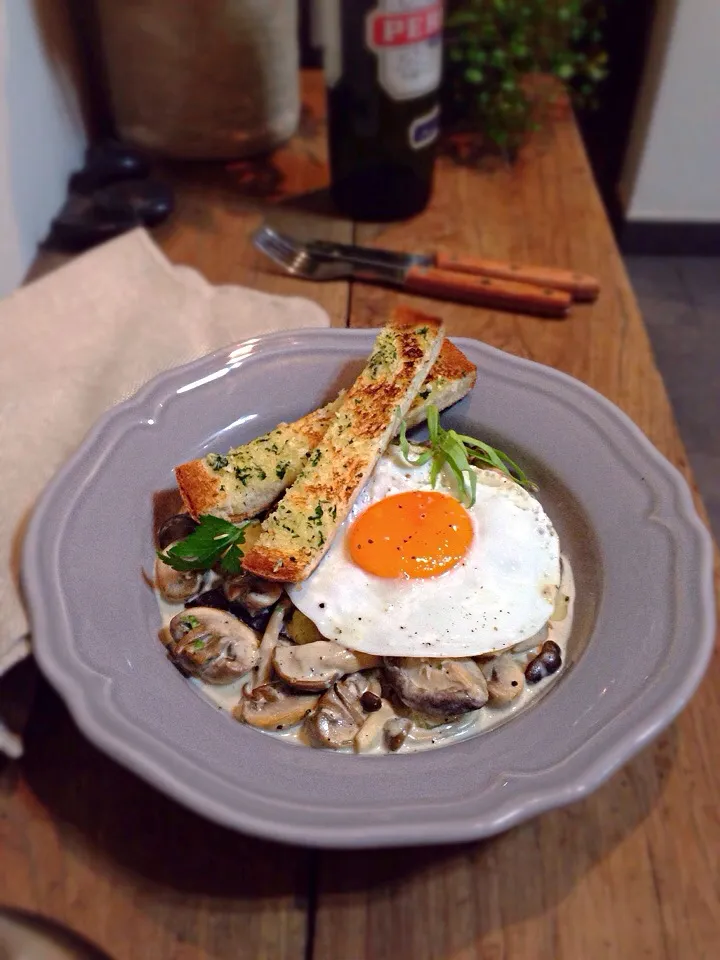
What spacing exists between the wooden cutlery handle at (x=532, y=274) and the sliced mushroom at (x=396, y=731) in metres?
1.11

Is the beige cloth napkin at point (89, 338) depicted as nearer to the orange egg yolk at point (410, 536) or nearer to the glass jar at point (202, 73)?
the orange egg yolk at point (410, 536)

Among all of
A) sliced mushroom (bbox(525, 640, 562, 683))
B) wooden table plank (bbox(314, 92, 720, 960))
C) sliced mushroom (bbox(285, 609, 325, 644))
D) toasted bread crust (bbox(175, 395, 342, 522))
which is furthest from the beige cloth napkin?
sliced mushroom (bbox(525, 640, 562, 683))

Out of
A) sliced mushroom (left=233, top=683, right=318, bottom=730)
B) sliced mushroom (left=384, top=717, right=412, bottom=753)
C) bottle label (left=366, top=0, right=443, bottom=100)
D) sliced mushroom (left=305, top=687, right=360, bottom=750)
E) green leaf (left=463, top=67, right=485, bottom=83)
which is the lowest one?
sliced mushroom (left=384, top=717, right=412, bottom=753)

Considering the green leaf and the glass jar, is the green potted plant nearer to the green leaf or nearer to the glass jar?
the green leaf

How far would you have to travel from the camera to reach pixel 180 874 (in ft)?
2.73

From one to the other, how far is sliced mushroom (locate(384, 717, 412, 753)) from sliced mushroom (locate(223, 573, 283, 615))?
239mm

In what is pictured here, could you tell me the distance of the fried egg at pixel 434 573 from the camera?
1.00 metres

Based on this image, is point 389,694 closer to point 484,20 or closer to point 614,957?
point 614,957

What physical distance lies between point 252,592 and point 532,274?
1.05m

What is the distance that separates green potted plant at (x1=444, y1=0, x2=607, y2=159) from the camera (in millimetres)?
2086

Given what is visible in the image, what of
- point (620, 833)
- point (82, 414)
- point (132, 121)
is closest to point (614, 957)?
point (620, 833)

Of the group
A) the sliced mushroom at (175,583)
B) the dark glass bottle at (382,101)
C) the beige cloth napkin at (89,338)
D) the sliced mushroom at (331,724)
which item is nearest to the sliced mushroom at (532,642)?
the sliced mushroom at (331,724)

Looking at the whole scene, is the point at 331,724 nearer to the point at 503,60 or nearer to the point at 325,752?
the point at 325,752

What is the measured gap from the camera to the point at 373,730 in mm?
897
